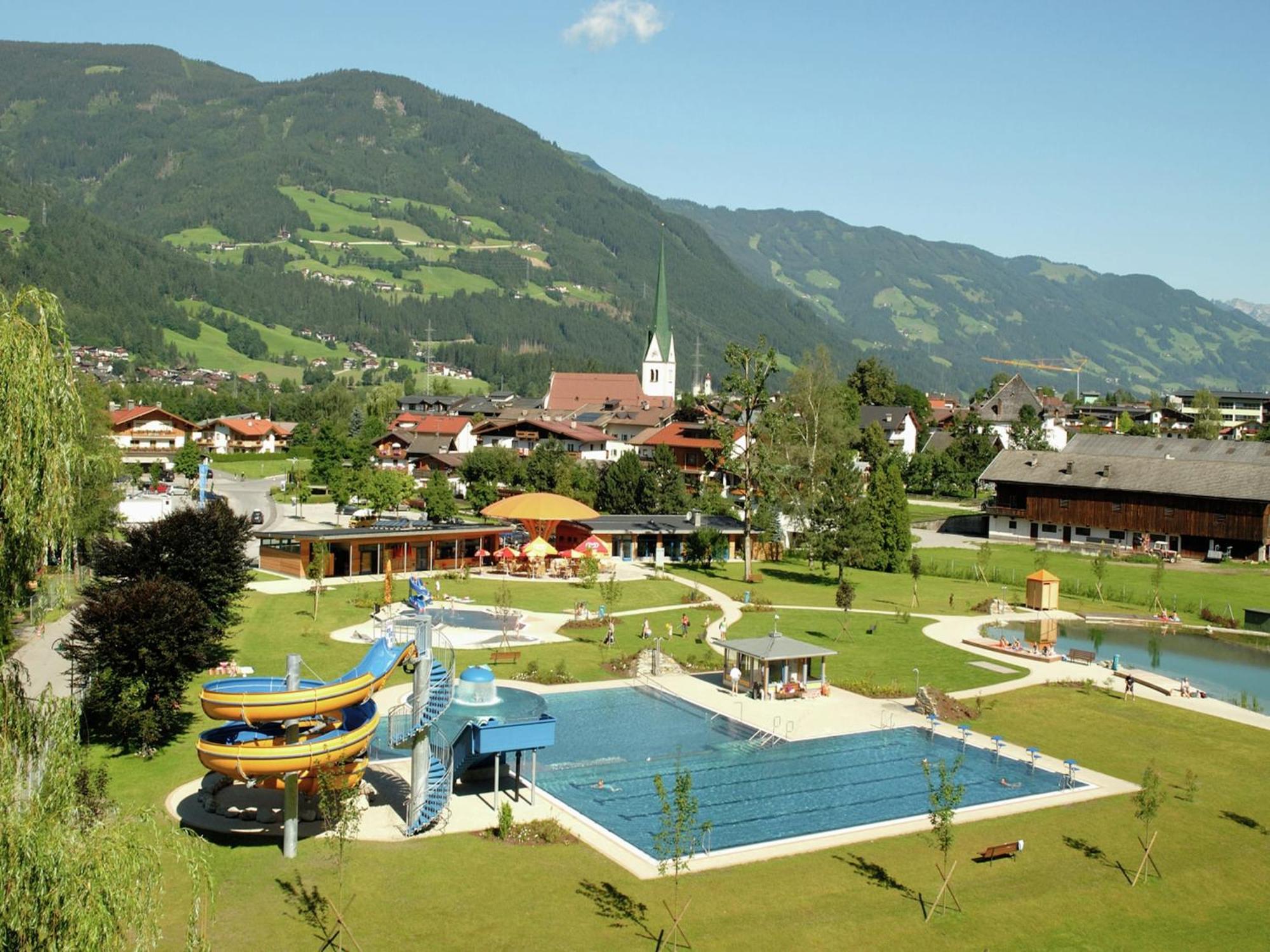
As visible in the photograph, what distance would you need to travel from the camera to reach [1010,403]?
13025 cm

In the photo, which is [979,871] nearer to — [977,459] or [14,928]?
[14,928]

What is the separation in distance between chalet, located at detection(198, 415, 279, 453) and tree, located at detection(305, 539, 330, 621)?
3083 inches

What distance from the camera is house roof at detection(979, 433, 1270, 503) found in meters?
63.5

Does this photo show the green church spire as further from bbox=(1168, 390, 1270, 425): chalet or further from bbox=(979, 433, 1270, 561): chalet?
bbox=(979, 433, 1270, 561): chalet

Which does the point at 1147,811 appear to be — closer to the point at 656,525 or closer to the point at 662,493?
the point at 656,525

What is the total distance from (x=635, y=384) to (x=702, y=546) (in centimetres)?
9274

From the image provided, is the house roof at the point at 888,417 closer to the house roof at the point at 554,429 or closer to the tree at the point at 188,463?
the house roof at the point at 554,429

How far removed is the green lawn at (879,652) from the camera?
34031 millimetres

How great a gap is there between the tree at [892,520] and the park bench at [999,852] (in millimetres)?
37776

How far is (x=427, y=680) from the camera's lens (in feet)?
70.5

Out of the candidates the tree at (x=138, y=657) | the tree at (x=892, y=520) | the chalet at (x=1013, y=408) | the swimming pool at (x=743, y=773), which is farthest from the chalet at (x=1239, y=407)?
the tree at (x=138, y=657)

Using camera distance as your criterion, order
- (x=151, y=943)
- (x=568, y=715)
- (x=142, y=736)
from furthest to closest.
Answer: (x=568, y=715) < (x=142, y=736) < (x=151, y=943)

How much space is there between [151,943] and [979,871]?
14.1 metres

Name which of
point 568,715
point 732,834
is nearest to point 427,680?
point 732,834
